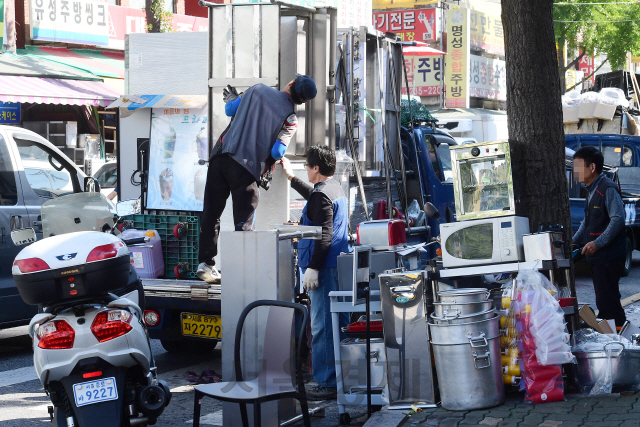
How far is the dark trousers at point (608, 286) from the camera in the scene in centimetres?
650

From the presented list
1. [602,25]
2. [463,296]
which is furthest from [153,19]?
[602,25]

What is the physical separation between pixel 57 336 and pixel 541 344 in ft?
9.52

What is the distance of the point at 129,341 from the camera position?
400 centimetres

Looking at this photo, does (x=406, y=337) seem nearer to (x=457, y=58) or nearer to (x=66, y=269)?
(x=66, y=269)

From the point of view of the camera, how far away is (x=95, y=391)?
3873 millimetres

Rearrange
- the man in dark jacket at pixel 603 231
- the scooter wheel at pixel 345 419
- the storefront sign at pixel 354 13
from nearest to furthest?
the scooter wheel at pixel 345 419
the man in dark jacket at pixel 603 231
the storefront sign at pixel 354 13

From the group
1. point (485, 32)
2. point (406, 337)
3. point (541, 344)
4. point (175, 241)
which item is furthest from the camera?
point (485, 32)

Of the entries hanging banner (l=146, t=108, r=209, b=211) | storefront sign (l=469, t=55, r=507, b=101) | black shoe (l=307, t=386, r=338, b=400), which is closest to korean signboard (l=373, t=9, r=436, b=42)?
storefront sign (l=469, t=55, r=507, b=101)

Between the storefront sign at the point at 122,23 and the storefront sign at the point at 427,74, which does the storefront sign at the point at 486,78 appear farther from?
the storefront sign at the point at 122,23

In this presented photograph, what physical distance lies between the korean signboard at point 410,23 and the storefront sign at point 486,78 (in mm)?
2171

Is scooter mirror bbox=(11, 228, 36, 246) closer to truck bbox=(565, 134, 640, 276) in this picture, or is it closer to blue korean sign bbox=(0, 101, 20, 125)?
truck bbox=(565, 134, 640, 276)

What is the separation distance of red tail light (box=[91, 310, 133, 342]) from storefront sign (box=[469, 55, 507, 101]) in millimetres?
25794

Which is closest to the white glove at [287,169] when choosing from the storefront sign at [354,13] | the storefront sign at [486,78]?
the storefront sign at [354,13]

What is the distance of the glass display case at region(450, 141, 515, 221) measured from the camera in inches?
216
